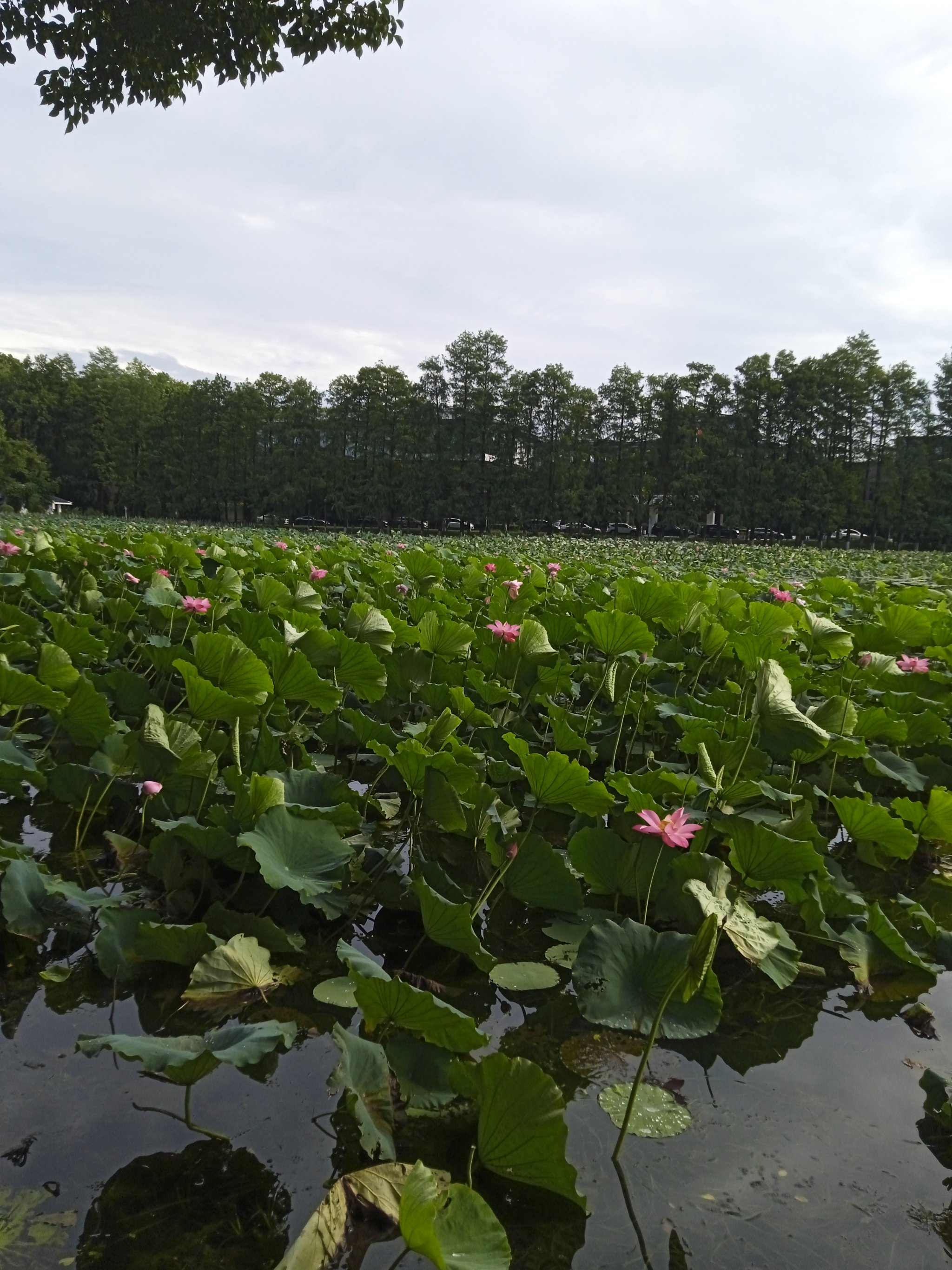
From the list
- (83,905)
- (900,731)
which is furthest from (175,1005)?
(900,731)

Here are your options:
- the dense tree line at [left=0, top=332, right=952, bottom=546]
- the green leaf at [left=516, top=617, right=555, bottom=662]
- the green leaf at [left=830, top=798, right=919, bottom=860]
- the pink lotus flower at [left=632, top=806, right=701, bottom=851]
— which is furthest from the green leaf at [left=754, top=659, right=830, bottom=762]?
the dense tree line at [left=0, top=332, right=952, bottom=546]

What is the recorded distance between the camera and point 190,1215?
93 centimetres

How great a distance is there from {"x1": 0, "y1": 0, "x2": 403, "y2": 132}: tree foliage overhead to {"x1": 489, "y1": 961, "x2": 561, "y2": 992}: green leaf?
6525 millimetres

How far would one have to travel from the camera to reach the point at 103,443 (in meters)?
45.1

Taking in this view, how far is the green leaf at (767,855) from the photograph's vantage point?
146cm

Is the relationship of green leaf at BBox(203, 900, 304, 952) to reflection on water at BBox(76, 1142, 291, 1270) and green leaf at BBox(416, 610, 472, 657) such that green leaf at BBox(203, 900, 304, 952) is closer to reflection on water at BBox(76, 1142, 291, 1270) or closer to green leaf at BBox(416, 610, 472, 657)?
reflection on water at BBox(76, 1142, 291, 1270)

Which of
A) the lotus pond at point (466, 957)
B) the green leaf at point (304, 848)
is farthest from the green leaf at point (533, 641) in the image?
the green leaf at point (304, 848)

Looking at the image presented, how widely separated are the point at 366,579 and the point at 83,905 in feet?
11.6

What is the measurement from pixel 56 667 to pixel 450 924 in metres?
1.25

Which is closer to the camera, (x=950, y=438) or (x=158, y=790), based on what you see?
(x=158, y=790)

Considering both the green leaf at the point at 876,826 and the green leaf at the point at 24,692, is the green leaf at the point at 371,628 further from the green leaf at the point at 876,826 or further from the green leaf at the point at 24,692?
the green leaf at the point at 876,826

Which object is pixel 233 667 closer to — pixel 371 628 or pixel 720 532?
pixel 371 628

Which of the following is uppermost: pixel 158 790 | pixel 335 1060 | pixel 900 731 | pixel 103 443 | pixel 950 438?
pixel 950 438

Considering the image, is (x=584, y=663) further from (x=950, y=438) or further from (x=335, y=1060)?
(x=950, y=438)
